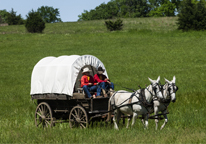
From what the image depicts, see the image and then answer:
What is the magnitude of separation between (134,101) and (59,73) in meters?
3.14

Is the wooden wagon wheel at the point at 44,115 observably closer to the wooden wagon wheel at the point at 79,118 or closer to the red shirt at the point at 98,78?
the wooden wagon wheel at the point at 79,118

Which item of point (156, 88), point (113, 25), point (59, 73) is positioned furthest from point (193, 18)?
point (156, 88)

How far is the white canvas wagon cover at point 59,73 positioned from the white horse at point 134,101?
1.52 meters

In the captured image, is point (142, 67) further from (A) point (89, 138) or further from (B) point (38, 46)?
(A) point (89, 138)

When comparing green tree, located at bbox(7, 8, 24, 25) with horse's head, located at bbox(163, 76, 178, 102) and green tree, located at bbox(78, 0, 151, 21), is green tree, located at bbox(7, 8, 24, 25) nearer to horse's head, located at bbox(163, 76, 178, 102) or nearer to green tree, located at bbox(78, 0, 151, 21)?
green tree, located at bbox(78, 0, 151, 21)

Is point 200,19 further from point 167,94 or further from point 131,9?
point 131,9

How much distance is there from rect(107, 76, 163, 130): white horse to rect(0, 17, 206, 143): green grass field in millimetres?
534

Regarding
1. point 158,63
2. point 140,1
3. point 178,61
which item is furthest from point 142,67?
point 140,1

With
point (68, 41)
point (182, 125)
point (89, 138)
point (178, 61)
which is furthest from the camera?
point (68, 41)

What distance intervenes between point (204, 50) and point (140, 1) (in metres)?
104

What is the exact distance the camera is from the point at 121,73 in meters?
26.3

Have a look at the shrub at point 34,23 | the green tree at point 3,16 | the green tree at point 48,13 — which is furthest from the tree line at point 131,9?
the shrub at point 34,23

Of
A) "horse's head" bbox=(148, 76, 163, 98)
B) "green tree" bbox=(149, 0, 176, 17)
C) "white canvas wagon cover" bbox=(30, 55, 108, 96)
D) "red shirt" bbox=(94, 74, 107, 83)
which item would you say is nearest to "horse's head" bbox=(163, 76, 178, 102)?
"horse's head" bbox=(148, 76, 163, 98)

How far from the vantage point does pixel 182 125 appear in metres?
10.9
